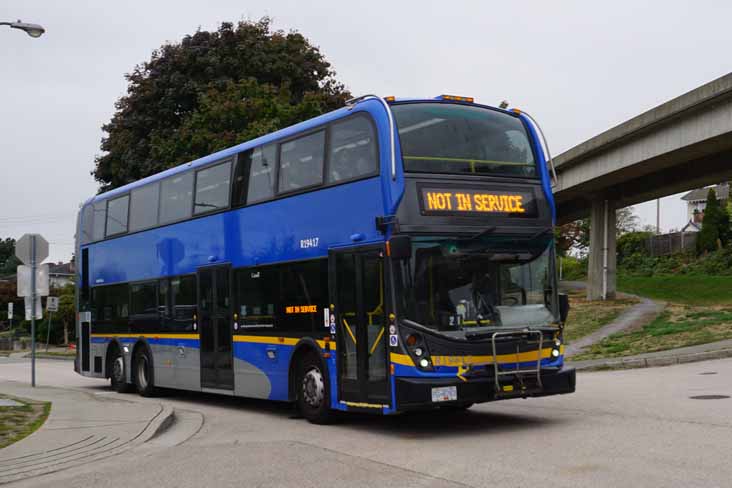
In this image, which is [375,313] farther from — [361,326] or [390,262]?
[390,262]

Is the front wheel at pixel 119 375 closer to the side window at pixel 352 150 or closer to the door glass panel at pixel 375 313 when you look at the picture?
the side window at pixel 352 150

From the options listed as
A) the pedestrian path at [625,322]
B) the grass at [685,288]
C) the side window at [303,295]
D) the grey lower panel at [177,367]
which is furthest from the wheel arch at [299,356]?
the grass at [685,288]

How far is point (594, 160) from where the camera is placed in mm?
42375

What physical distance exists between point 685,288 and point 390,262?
1551 inches

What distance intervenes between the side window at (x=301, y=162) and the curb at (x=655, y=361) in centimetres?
931

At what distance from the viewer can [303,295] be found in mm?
14102

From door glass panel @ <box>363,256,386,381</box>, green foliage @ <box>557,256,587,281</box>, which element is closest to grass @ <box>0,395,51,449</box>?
door glass panel @ <box>363,256,386,381</box>

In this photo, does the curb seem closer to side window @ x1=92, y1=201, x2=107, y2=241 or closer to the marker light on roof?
the marker light on roof

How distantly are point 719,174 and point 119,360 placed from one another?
2595cm

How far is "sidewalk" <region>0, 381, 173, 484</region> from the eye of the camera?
33.3 feet

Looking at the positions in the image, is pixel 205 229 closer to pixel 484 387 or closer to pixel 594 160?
pixel 484 387

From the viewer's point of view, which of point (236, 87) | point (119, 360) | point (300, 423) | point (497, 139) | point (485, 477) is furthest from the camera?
point (236, 87)

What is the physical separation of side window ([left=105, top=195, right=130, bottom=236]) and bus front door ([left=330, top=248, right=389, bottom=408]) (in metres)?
9.10

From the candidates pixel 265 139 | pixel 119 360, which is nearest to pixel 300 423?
pixel 265 139
